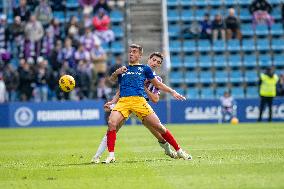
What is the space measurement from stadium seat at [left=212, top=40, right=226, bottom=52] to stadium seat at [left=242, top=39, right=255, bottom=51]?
3.02 feet

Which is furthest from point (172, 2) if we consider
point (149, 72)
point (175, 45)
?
point (149, 72)

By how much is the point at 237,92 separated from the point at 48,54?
8.55 meters

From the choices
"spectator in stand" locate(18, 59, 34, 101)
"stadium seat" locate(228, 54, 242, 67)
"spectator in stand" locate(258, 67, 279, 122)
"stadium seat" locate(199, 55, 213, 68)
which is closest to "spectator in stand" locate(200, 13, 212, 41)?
"stadium seat" locate(199, 55, 213, 68)

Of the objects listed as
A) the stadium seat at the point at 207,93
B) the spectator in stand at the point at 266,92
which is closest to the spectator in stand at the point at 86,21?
the stadium seat at the point at 207,93

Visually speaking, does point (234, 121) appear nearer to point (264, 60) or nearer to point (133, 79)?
point (264, 60)

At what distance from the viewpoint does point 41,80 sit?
3247 centimetres

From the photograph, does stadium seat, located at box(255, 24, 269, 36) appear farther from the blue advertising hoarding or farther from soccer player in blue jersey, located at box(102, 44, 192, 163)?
soccer player in blue jersey, located at box(102, 44, 192, 163)

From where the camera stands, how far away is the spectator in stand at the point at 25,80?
32.1m

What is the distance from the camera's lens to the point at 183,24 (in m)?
37.1

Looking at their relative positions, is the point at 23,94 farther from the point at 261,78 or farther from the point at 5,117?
the point at 261,78

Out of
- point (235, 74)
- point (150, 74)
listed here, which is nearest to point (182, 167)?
point (150, 74)

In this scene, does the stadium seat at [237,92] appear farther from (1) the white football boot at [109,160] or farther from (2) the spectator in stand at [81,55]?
(1) the white football boot at [109,160]

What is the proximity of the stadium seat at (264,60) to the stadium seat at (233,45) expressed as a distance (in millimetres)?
1095

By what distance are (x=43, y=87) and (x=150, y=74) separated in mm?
18913
